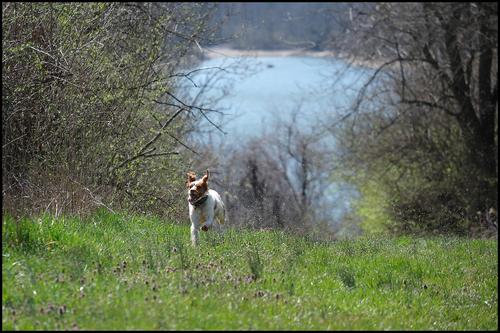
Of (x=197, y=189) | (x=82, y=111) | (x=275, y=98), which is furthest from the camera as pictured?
(x=275, y=98)

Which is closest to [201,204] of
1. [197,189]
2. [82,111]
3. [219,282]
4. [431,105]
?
[197,189]

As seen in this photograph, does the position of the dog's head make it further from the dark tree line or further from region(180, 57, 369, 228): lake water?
region(180, 57, 369, 228): lake water

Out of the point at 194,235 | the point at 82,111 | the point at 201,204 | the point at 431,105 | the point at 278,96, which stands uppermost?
the point at 82,111

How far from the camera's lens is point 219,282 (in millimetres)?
7199

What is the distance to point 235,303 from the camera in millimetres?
6523

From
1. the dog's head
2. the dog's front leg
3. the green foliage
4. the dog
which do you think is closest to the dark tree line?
the green foliage

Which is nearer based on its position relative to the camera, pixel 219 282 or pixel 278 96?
pixel 219 282

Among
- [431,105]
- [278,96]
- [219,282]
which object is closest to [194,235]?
[219,282]

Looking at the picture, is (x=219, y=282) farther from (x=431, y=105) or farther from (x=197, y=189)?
(x=431, y=105)

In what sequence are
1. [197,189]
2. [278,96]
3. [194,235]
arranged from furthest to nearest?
[278,96], [197,189], [194,235]

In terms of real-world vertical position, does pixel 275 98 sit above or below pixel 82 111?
below

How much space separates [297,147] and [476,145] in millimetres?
17263

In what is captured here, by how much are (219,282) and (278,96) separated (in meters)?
44.5

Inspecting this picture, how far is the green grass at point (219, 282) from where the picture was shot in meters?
6.05
